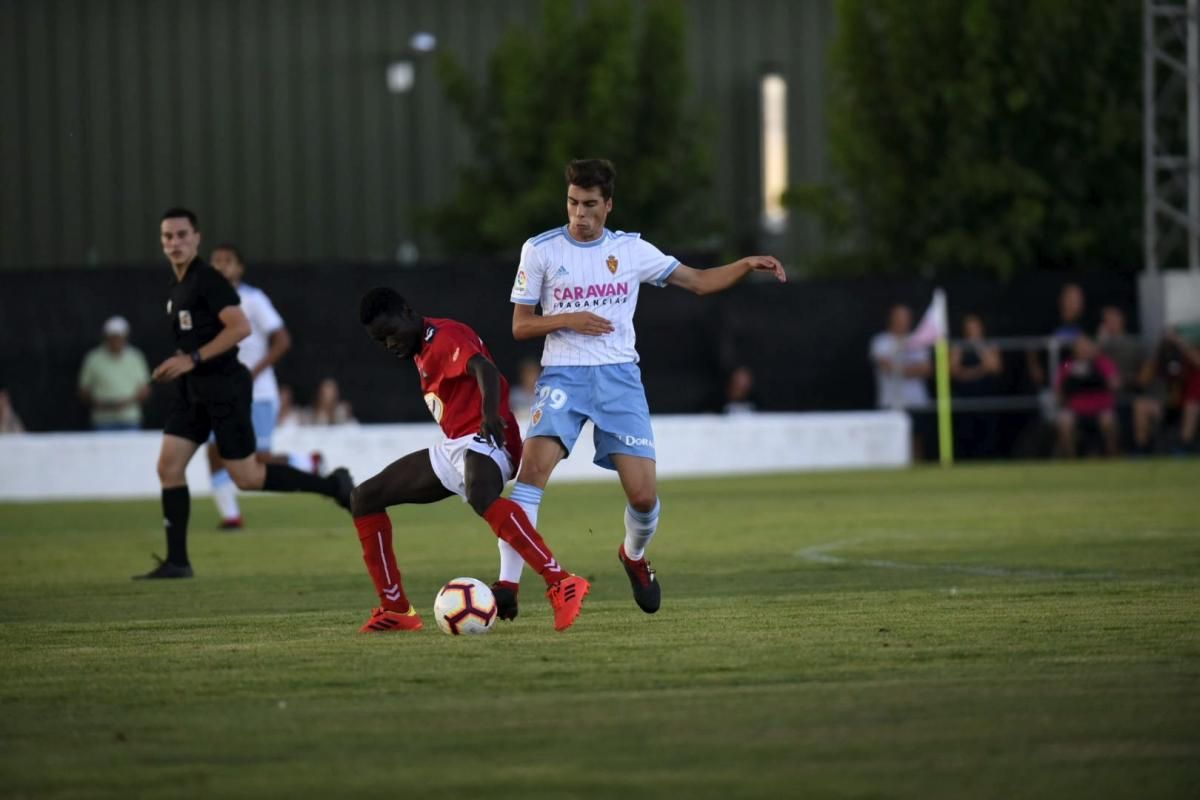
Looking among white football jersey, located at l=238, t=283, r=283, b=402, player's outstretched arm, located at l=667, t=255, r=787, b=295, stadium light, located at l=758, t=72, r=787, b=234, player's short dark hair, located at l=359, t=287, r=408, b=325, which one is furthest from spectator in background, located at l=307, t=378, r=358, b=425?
player's short dark hair, located at l=359, t=287, r=408, b=325

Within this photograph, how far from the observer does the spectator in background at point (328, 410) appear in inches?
909

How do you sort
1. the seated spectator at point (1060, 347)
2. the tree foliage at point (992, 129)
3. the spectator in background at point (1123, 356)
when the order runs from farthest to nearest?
1. the tree foliage at point (992, 129)
2. the spectator in background at point (1123, 356)
3. the seated spectator at point (1060, 347)

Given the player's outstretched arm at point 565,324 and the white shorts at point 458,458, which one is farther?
the player's outstretched arm at point 565,324

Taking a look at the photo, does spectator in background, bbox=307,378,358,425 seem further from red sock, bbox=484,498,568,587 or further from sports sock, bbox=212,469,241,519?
red sock, bbox=484,498,568,587

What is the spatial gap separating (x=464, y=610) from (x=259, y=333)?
7805 millimetres

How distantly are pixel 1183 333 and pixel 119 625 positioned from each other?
18834mm

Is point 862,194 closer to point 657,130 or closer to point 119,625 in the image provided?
point 657,130

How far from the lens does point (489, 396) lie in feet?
26.8

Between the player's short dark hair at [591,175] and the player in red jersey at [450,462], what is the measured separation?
2.60 feet

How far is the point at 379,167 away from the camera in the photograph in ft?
99.5

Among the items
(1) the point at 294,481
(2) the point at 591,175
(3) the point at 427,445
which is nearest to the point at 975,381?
→ (3) the point at 427,445

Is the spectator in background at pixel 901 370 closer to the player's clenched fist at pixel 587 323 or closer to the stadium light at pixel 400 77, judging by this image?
the stadium light at pixel 400 77

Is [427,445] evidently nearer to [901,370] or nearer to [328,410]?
[328,410]

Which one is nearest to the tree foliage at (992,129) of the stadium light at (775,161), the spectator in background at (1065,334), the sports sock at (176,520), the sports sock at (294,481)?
the spectator in background at (1065,334)
